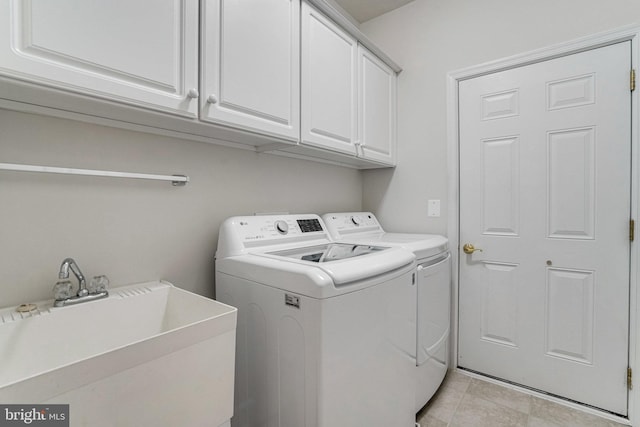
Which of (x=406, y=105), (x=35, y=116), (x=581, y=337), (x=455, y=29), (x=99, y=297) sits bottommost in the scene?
(x=581, y=337)

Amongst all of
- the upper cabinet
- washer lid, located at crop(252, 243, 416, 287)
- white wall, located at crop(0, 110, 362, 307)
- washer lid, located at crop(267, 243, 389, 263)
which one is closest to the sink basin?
white wall, located at crop(0, 110, 362, 307)

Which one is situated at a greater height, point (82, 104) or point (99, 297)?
point (82, 104)

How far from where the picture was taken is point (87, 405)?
25.0 inches

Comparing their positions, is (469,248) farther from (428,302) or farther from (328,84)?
(328,84)

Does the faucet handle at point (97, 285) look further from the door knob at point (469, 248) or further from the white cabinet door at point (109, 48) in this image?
the door knob at point (469, 248)

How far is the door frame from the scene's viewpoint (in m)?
1.59

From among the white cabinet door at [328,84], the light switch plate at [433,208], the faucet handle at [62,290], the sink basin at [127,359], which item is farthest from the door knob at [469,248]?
the faucet handle at [62,290]

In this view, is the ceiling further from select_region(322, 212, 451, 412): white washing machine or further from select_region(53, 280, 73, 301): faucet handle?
select_region(53, 280, 73, 301): faucet handle

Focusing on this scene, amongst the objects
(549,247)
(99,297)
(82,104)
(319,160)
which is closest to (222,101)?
(82,104)

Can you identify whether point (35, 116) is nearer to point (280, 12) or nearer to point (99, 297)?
point (99, 297)

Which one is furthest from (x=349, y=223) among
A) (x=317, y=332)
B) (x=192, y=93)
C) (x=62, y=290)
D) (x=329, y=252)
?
→ (x=62, y=290)

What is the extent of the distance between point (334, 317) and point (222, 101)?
916 millimetres

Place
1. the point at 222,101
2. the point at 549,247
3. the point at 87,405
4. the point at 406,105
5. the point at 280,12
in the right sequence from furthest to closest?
the point at 406,105 < the point at 549,247 < the point at 280,12 < the point at 222,101 < the point at 87,405

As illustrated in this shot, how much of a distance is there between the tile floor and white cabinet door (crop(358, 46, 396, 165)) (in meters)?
1.59
